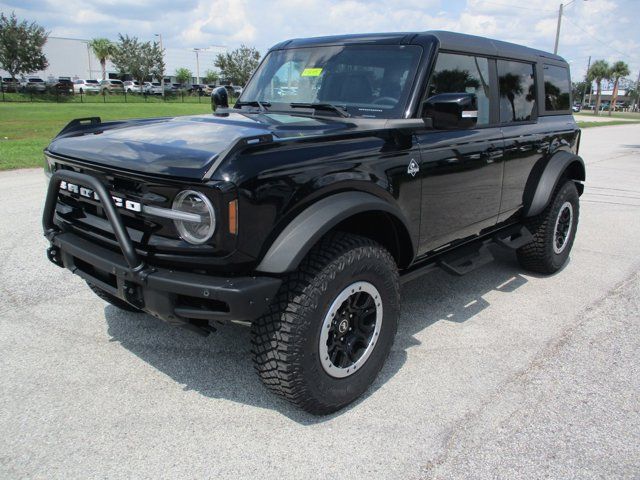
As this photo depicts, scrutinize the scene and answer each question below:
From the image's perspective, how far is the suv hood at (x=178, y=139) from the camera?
7.73 feet

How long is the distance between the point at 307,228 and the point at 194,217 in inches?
20.2

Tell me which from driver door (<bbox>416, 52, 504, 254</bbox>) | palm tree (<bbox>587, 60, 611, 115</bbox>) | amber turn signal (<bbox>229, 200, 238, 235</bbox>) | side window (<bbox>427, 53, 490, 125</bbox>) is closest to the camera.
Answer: amber turn signal (<bbox>229, 200, 238, 235</bbox>)

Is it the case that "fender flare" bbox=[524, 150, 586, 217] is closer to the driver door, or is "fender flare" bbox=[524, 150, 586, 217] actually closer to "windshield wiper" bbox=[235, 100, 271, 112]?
the driver door

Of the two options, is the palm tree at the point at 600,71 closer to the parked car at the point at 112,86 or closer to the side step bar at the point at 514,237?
the parked car at the point at 112,86

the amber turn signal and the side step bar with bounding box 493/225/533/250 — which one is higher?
the amber turn signal

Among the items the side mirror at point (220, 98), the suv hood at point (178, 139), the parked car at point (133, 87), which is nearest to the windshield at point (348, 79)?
the suv hood at point (178, 139)

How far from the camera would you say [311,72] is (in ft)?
12.4

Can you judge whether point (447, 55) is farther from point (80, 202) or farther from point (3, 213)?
point (3, 213)

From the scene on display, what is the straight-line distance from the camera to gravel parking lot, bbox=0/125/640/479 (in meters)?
2.44

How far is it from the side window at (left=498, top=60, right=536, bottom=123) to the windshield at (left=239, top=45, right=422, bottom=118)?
3.64ft

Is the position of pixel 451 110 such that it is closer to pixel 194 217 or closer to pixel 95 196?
pixel 194 217

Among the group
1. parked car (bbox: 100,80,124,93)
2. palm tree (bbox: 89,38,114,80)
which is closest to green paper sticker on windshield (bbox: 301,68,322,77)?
parked car (bbox: 100,80,124,93)

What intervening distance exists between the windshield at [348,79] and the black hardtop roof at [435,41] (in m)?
0.05

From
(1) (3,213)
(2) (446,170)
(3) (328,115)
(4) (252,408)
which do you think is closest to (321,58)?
(3) (328,115)
